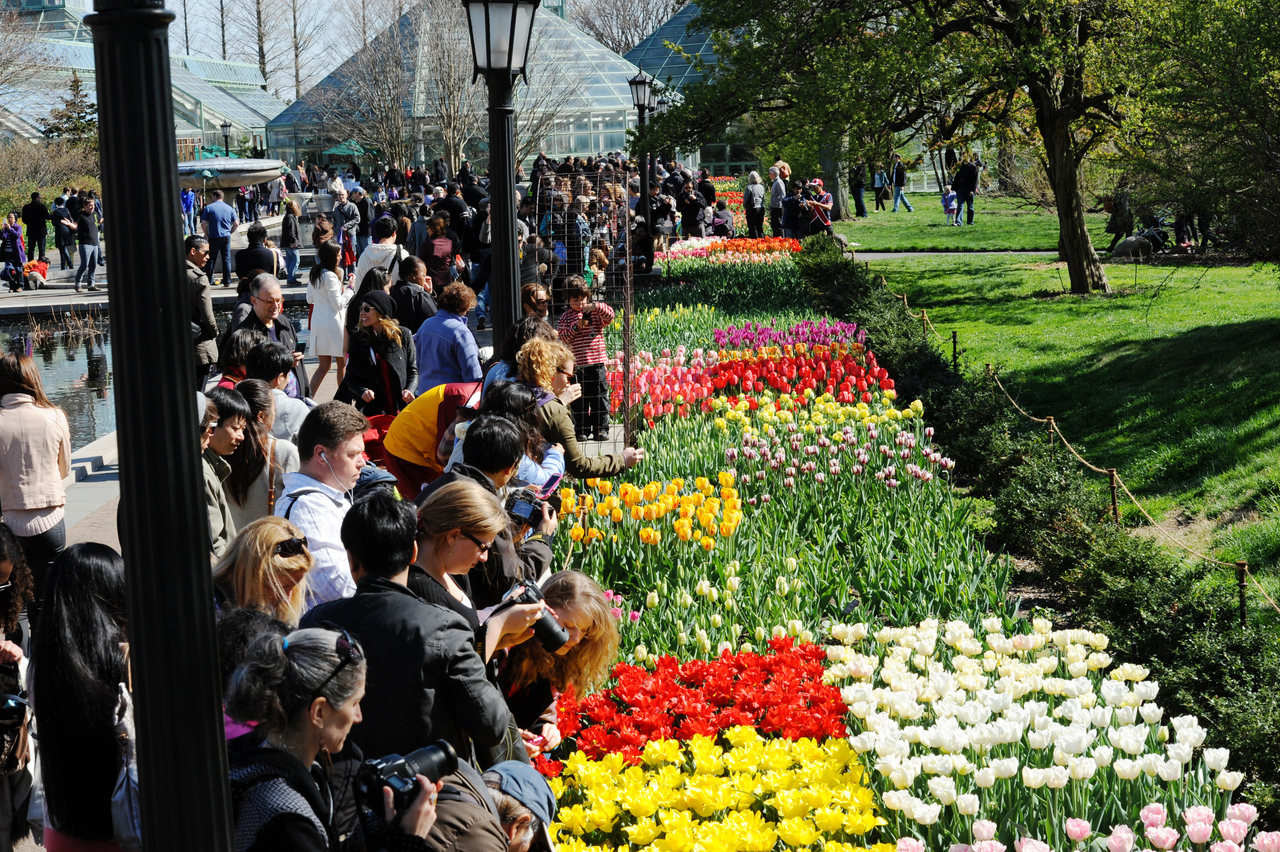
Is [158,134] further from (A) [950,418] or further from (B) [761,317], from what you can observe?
(B) [761,317]

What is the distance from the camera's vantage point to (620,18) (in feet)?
252

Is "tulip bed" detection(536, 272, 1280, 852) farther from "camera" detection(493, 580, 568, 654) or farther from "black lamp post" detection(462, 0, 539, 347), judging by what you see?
"black lamp post" detection(462, 0, 539, 347)

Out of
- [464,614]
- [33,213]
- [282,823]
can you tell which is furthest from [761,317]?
[33,213]

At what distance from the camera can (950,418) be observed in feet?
30.2

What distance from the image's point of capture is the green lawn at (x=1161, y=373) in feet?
28.1

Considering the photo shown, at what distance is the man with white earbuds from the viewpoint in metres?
3.95

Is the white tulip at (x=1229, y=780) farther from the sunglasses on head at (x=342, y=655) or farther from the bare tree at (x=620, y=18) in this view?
the bare tree at (x=620, y=18)

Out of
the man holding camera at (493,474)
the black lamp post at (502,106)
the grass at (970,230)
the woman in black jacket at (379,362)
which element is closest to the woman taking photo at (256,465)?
the man holding camera at (493,474)

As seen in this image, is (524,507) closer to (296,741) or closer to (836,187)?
(296,741)

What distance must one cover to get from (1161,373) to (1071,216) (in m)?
5.80

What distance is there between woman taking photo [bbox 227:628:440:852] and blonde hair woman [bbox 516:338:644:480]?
3.02 meters

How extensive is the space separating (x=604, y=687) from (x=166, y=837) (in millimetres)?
2748

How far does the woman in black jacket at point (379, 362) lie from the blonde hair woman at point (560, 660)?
4143 millimetres

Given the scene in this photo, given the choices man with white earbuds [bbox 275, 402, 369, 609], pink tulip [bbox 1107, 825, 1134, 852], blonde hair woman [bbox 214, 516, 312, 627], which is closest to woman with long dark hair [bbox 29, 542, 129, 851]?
blonde hair woman [bbox 214, 516, 312, 627]
